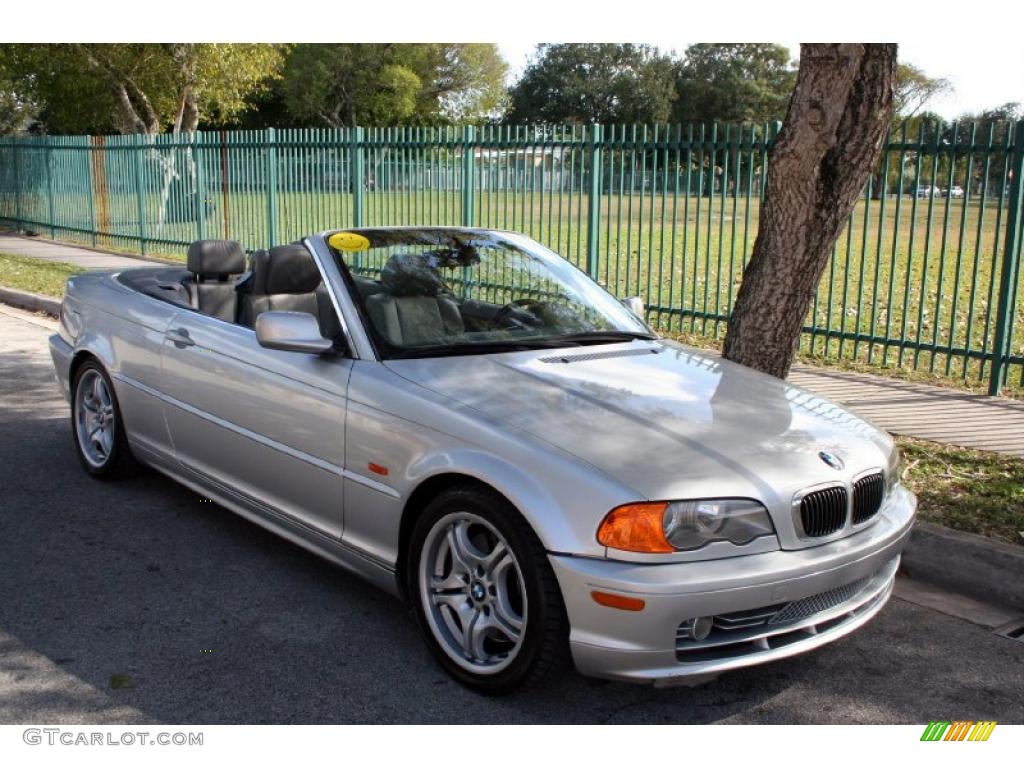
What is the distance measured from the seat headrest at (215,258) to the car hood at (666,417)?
2304 mm

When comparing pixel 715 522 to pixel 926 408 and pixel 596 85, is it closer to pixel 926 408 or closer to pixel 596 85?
pixel 926 408

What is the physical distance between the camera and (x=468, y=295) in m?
4.65

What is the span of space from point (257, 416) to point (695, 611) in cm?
216

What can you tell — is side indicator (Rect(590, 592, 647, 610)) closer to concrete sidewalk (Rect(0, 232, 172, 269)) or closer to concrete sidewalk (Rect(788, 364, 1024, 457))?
concrete sidewalk (Rect(788, 364, 1024, 457))

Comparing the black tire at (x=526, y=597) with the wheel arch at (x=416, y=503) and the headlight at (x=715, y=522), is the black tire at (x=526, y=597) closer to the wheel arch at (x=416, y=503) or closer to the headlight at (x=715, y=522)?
the wheel arch at (x=416, y=503)

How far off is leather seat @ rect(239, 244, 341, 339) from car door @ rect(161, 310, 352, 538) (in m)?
0.26

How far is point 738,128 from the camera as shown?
981 centimetres

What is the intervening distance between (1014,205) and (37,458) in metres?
7.07

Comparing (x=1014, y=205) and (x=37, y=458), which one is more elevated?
(x=1014, y=205)

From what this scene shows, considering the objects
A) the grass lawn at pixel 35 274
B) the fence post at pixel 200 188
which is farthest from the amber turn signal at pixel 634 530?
the fence post at pixel 200 188

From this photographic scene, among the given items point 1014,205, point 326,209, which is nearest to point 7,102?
point 326,209

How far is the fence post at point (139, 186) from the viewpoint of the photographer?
738 inches

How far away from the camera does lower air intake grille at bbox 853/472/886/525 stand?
141 inches
